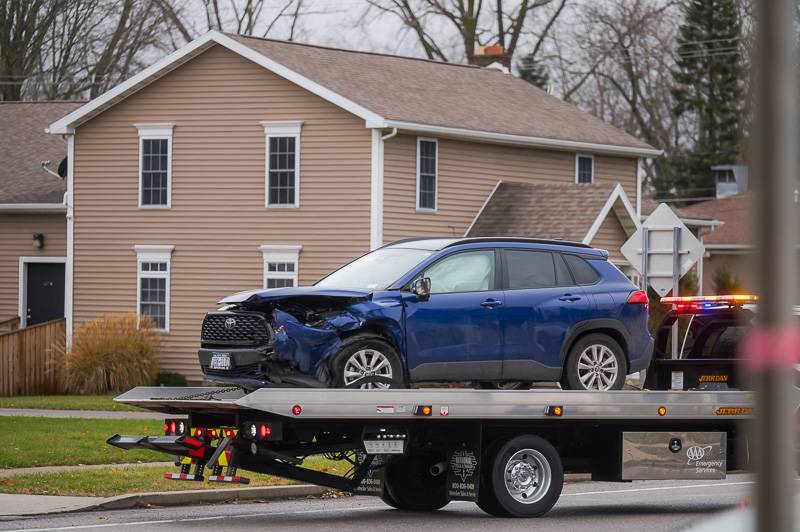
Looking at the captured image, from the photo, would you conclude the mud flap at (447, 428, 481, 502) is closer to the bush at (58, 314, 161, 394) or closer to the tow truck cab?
the tow truck cab

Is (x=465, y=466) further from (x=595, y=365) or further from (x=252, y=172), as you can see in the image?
(x=252, y=172)

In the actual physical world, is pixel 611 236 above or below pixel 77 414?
above

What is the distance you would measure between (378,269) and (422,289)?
82 cm

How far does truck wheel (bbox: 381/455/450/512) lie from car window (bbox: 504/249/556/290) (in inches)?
74.2

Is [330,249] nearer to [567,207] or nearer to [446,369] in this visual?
[567,207]

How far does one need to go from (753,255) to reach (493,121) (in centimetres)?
2952

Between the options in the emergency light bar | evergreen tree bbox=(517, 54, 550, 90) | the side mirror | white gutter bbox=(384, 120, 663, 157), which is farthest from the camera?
evergreen tree bbox=(517, 54, 550, 90)

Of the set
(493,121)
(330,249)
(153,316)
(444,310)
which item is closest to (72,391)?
(153,316)

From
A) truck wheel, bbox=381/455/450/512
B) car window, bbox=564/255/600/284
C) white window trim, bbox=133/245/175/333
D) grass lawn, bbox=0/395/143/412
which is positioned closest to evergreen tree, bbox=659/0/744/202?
white window trim, bbox=133/245/175/333

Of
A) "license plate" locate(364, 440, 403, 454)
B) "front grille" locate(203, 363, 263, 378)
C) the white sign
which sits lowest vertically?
"license plate" locate(364, 440, 403, 454)

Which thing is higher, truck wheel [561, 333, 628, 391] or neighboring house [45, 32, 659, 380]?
neighboring house [45, 32, 659, 380]

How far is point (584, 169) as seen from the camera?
33.6 metres

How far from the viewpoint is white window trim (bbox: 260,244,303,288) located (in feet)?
95.7

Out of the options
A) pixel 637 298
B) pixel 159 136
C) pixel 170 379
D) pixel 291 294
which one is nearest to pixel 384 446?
pixel 291 294
